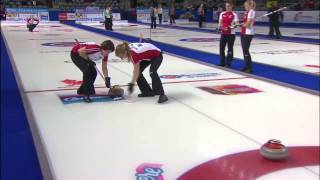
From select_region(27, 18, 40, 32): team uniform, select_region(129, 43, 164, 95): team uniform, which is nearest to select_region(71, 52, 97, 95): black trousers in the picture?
select_region(129, 43, 164, 95): team uniform

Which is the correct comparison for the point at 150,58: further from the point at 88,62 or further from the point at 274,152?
the point at 274,152

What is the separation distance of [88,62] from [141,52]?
0.84 m

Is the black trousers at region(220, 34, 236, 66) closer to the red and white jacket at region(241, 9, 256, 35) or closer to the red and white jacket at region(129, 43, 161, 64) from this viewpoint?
the red and white jacket at region(241, 9, 256, 35)

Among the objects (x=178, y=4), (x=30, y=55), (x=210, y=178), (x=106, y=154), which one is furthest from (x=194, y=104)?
(x=178, y=4)

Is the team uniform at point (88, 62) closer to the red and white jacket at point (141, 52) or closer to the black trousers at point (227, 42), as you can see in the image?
the red and white jacket at point (141, 52)

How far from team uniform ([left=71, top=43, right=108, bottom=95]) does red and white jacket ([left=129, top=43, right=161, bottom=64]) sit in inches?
18.8

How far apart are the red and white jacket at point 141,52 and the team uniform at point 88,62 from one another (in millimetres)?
478

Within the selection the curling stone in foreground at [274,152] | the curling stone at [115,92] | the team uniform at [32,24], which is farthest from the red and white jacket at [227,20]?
the team uniform at [32,24]

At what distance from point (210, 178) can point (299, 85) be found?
14.8ft

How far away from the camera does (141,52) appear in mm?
5855

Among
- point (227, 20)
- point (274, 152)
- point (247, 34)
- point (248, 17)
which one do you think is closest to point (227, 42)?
point (227, 20)

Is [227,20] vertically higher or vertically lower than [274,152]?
higher

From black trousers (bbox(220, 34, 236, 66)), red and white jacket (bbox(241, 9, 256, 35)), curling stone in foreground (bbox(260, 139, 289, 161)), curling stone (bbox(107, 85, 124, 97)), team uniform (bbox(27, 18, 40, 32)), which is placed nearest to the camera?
curling stone in foreground (bbox(260, 139, 289, 161))

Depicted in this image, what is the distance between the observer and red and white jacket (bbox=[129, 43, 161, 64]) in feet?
18.8
